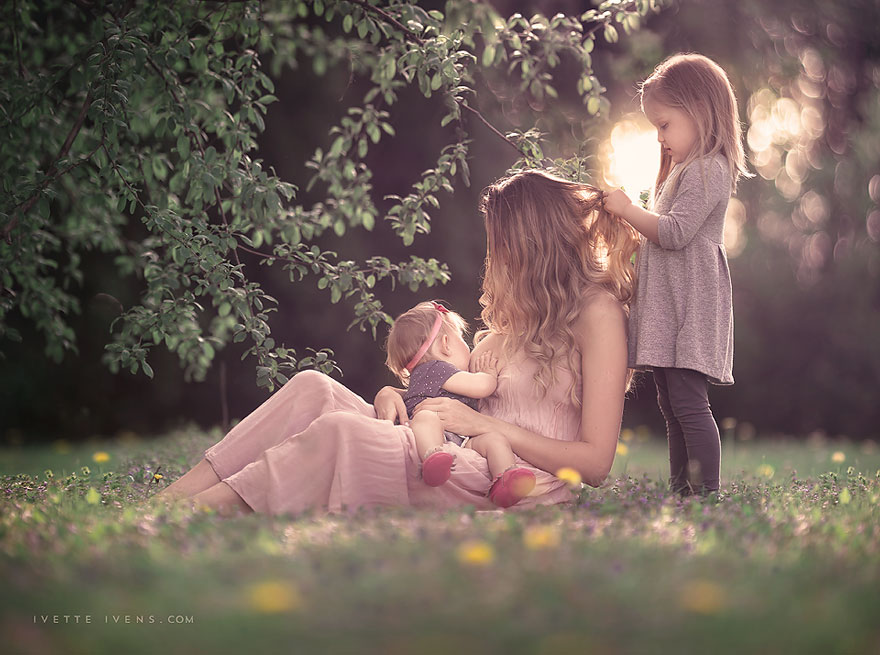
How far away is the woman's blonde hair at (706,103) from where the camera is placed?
3438mm

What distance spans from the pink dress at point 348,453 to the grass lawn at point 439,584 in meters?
0.36

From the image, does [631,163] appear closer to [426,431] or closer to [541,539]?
[426,431]

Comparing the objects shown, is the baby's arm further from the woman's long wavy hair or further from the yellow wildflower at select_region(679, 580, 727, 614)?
the yellow wildflower at select_region(679, 580, 727, 614)

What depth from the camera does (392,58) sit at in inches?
166

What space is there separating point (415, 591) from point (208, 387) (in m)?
7.88

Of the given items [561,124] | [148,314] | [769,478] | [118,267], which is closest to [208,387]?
[118,267]

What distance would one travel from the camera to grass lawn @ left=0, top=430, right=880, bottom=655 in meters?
1.51

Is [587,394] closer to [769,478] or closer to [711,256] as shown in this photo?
[711,256]

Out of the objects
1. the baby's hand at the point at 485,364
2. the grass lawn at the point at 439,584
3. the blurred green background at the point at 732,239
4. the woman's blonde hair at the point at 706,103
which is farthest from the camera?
the blurred green background at the point at 732,239

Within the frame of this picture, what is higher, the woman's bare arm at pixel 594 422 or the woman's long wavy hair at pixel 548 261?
the woman's long wavy hair at pixel 548 261

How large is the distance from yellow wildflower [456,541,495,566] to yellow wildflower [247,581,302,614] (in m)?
0.38

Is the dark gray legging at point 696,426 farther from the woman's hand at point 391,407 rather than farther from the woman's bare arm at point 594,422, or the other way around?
the woman's hand at point 391,407

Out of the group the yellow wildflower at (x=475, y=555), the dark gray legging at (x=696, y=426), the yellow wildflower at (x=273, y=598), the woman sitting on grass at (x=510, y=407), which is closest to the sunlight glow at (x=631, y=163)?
the woman sitting on grass at (x=510, y=407)

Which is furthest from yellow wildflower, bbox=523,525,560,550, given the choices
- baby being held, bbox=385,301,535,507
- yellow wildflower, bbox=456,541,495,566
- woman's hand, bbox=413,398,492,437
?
woman's hand, bbox=413,398,492,437
